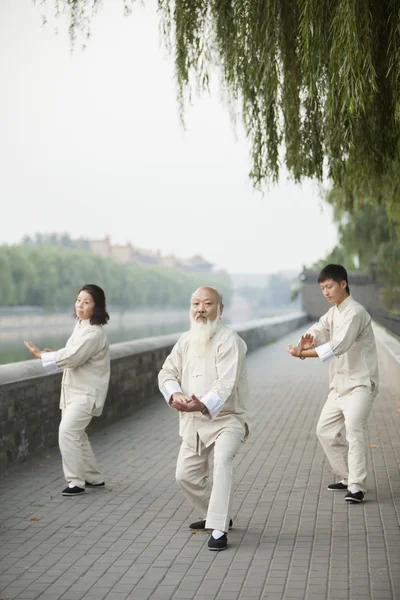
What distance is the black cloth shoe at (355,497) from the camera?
7.01 meters

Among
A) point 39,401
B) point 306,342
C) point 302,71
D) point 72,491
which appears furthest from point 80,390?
point 302,71

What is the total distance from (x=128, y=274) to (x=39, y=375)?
160012 mm

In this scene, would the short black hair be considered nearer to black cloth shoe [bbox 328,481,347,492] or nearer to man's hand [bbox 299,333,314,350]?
man's hand [bbox 299,333,314,350]

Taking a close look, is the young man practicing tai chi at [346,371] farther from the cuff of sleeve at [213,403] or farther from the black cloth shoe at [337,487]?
the cuff of sleeve at [213,403]

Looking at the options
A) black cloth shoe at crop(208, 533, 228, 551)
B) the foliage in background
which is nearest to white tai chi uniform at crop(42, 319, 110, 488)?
black cloth shoe at crop(208, 533, 228, 551)

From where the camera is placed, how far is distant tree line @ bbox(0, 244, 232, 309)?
127500 mm

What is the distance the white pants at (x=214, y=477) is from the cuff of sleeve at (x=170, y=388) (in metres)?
0.42

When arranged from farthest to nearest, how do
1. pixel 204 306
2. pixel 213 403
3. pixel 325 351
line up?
pixel 325 351
pixel 204 306
pixel 213 403

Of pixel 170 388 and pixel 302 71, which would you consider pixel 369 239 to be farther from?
pixel 170 388

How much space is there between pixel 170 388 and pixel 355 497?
81.2 inches

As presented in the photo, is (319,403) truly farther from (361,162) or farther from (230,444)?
(230,444)

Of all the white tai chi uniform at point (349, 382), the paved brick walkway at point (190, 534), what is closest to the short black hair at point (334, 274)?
the white tai chi uniform at point (349, 382)

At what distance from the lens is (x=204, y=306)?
6031mm

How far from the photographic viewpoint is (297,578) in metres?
5.03
